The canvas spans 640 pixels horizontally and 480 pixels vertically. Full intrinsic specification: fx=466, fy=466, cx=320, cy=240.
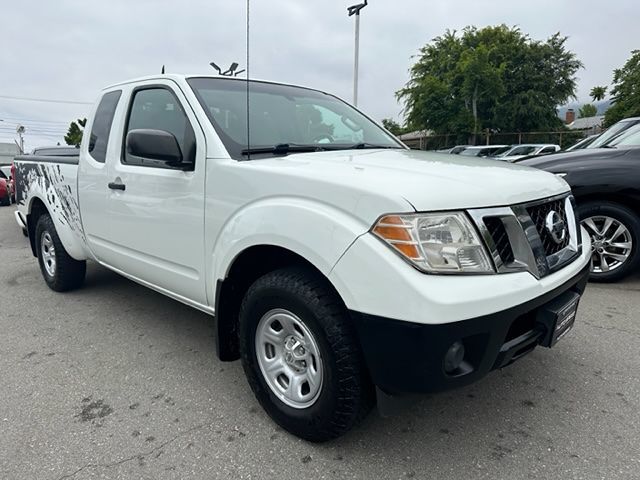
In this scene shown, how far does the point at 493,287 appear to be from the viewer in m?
1.75

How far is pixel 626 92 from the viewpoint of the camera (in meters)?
32.7

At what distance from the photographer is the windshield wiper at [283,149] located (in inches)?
99.3

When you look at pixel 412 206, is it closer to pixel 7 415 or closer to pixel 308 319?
pixel 308 319

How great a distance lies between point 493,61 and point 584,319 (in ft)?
107

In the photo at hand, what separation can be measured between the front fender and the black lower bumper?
0.28 metres

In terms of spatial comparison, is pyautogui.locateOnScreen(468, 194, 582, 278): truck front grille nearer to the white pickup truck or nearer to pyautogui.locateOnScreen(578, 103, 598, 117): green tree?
the white pickup truck

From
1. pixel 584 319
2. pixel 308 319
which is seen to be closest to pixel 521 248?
pixel 308 319

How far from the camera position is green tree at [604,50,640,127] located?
100ft

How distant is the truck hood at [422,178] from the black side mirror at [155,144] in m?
0.47

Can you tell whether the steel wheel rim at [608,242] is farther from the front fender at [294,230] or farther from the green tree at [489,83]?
the green tree at [489,83]

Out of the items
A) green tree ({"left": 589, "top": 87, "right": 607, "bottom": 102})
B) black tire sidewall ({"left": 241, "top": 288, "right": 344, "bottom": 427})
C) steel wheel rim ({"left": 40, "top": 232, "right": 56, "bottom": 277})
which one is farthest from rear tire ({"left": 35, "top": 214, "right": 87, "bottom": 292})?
green tree ({"left": 589, "top": 87, "right": 607, "bottom": 102})

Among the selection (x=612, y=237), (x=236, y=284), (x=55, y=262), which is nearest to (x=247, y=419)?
(x=236, y=284)

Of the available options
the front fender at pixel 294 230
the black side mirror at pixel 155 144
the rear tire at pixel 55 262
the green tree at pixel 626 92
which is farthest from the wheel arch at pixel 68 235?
the green tree at pixel 626 92

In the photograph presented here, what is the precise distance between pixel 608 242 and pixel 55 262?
524cm
